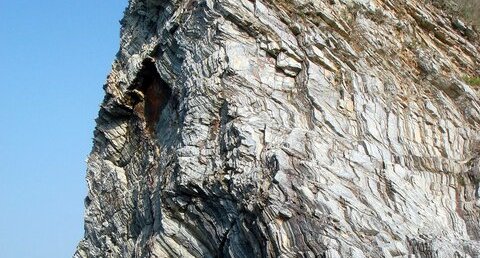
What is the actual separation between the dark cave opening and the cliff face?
0.04 m

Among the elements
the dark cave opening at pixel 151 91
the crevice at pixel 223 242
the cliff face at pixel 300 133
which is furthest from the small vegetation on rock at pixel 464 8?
the crevice at pixel 223 242

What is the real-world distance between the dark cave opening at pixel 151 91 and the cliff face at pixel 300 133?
0.13 feet

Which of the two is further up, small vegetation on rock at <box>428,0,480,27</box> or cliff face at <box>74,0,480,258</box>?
small vegetation on rock at <box>428,0,480,27</box>

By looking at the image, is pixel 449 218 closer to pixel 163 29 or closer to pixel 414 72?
pixel 414 72

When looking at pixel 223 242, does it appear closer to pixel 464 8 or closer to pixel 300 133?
pixel 300 133

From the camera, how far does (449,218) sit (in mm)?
14539

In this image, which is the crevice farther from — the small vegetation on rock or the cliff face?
the small vegetation on rock

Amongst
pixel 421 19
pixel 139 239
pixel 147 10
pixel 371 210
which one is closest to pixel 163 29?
pixel 147 10

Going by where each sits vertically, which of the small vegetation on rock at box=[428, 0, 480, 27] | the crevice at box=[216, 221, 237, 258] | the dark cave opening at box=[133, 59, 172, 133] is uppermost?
the small vegetation on rock at box=[428, 0, 480, 27]

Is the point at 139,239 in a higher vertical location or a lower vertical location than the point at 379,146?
lower

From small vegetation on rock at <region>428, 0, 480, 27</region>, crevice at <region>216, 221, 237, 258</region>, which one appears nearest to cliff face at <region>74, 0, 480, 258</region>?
crevice at <region>216, 221, 237, 258</region>

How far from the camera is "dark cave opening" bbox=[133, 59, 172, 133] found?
1942 centimetres

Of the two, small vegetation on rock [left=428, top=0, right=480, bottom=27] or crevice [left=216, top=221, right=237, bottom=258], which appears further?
small vegetation on rock [left=428, top=0, right=480, bottom=27]

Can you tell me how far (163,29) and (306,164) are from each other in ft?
22.2
